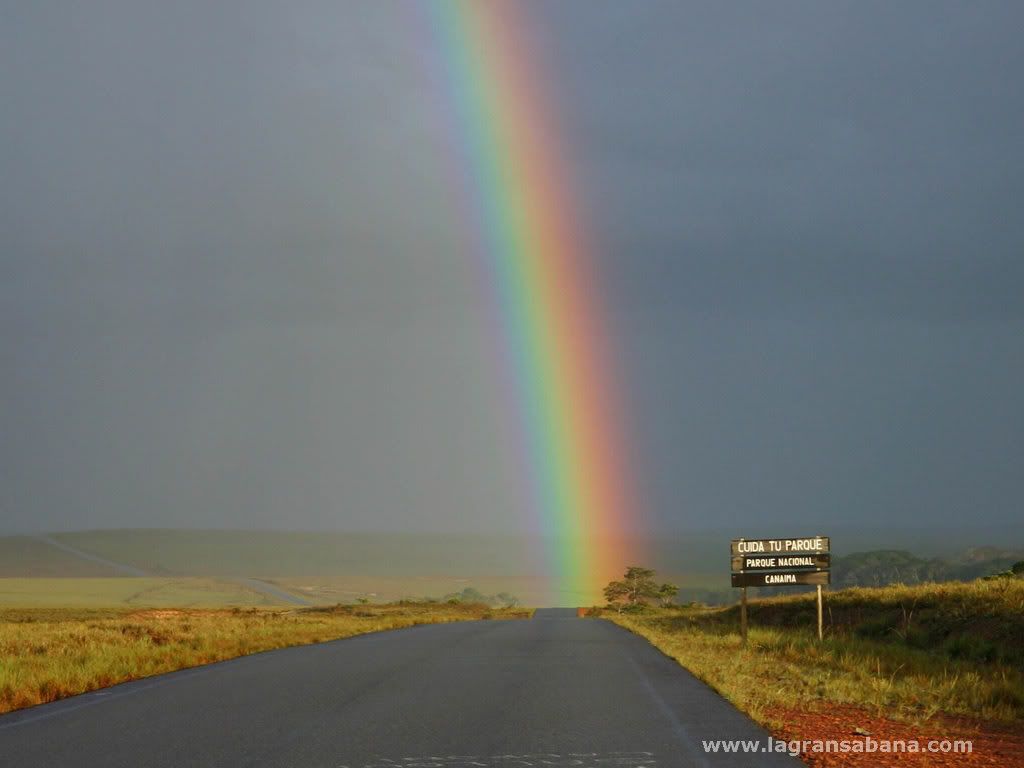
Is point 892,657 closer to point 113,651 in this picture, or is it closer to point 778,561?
point 778,561

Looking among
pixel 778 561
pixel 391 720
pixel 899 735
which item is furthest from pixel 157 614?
pixel 899 735

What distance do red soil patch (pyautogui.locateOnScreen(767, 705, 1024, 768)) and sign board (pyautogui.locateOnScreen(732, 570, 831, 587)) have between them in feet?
52.3

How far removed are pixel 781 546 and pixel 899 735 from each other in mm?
18782

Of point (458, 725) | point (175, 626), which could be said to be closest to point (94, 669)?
point (458, 725)

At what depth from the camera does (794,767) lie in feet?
32.7

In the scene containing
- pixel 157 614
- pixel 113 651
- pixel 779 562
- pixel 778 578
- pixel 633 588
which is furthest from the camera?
pixel 633 588

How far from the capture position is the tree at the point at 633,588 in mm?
125062

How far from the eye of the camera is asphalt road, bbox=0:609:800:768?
10555 millimetres

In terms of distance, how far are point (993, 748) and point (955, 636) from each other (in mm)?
18105

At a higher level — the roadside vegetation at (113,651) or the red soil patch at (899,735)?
the red soil patch at (899,735)

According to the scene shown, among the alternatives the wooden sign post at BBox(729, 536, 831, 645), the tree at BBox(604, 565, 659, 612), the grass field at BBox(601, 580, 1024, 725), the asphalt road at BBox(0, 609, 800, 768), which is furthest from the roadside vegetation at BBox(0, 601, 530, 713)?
the tree at BBox(604, 565, 659, 612)

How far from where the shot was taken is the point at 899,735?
12320mm

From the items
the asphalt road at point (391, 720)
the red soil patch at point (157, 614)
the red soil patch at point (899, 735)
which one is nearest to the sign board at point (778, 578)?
the asphalt road at point (391, 720)

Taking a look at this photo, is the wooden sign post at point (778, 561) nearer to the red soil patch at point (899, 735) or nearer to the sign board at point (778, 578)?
the sign board at point (778, 578)
